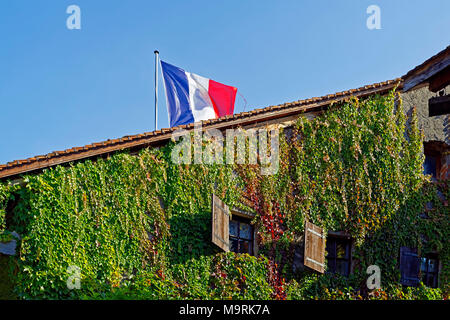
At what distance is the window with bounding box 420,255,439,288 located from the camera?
1423 centimetres

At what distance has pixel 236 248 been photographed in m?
12.8

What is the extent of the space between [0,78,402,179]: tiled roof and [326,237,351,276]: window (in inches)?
132

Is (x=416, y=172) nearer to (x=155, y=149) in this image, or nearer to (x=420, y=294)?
(x=420, y=294)

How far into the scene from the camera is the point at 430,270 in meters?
14.4

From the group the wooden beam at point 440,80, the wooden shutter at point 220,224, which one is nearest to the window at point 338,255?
the wooden shutter at point 220,224

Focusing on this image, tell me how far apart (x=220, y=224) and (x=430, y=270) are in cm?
602

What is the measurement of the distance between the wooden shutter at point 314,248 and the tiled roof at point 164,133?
2886mm

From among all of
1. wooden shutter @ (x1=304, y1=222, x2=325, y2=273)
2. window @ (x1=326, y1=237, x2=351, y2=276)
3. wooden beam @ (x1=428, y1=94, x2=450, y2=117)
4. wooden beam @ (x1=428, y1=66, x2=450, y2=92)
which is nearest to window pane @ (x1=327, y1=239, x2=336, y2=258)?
window @ (x1=326, y1=237, x2=351, y2=276)

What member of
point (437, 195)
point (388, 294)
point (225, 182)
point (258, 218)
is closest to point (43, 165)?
point (225, 182)

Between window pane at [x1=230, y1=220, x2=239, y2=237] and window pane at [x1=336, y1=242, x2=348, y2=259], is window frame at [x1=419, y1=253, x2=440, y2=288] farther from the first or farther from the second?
window pane at [x1=230, y1=220, x2=239, y2=237]

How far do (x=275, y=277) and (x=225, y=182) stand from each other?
2.41m

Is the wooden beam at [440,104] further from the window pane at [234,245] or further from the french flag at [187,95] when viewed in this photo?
the french flag at [187,95]

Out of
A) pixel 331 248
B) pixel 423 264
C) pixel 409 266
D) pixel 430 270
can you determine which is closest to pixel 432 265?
pixel 430 270

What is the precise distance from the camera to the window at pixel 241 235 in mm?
12805
